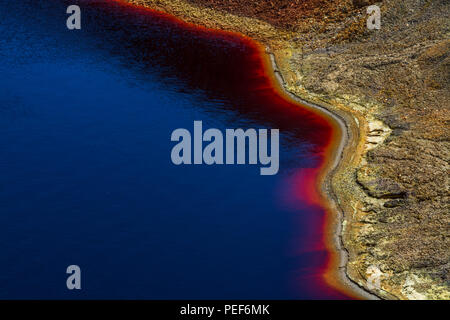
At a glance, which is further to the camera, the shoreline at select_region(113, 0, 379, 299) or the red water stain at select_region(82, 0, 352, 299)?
the red water stain at select_region(82, 0, 352, 299)

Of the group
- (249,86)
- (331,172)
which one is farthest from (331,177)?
(249,86)

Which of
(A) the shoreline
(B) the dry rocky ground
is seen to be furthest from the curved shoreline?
(B) the dry rocky ground

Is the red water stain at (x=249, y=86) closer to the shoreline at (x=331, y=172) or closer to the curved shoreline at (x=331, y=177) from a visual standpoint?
the shoreline at (x=331, y=172)

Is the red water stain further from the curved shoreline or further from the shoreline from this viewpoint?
the curved shoreline

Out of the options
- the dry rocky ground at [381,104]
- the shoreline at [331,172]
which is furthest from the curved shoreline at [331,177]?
the dry rocky ground at [381,104]

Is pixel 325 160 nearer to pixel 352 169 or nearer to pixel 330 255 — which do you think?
pixel 352 169

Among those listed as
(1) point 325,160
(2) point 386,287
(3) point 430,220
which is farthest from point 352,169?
(2) point 386,287

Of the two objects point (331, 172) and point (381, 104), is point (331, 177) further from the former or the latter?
point (381, 104)
